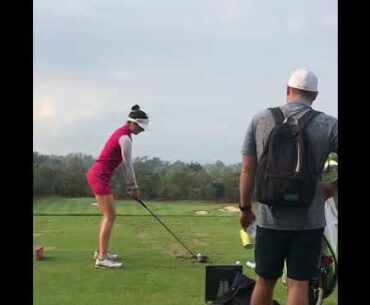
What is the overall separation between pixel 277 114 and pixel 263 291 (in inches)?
35.7

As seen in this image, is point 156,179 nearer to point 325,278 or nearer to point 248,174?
point 325,278

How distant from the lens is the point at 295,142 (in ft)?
9.71

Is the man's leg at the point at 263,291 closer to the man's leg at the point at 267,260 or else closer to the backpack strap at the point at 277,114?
the man's leg at the point at 267,260

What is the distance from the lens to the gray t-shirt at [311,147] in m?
3.00

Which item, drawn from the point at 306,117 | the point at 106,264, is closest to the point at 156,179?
the point at 106,264

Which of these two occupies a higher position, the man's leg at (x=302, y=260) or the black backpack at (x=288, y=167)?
the black backpack at (x=288, y=167)

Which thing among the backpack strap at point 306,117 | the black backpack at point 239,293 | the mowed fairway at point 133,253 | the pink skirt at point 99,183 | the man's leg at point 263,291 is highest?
the backpack strap at point 306,117

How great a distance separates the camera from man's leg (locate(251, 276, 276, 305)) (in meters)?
3.15

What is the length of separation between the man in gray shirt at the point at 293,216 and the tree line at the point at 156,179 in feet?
15.4

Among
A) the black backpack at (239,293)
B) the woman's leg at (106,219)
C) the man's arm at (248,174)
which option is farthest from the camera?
the woman's leg at (106,219)

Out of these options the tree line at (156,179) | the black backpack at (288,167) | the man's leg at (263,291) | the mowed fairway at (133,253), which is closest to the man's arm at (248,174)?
the black backpack at (288,167)
